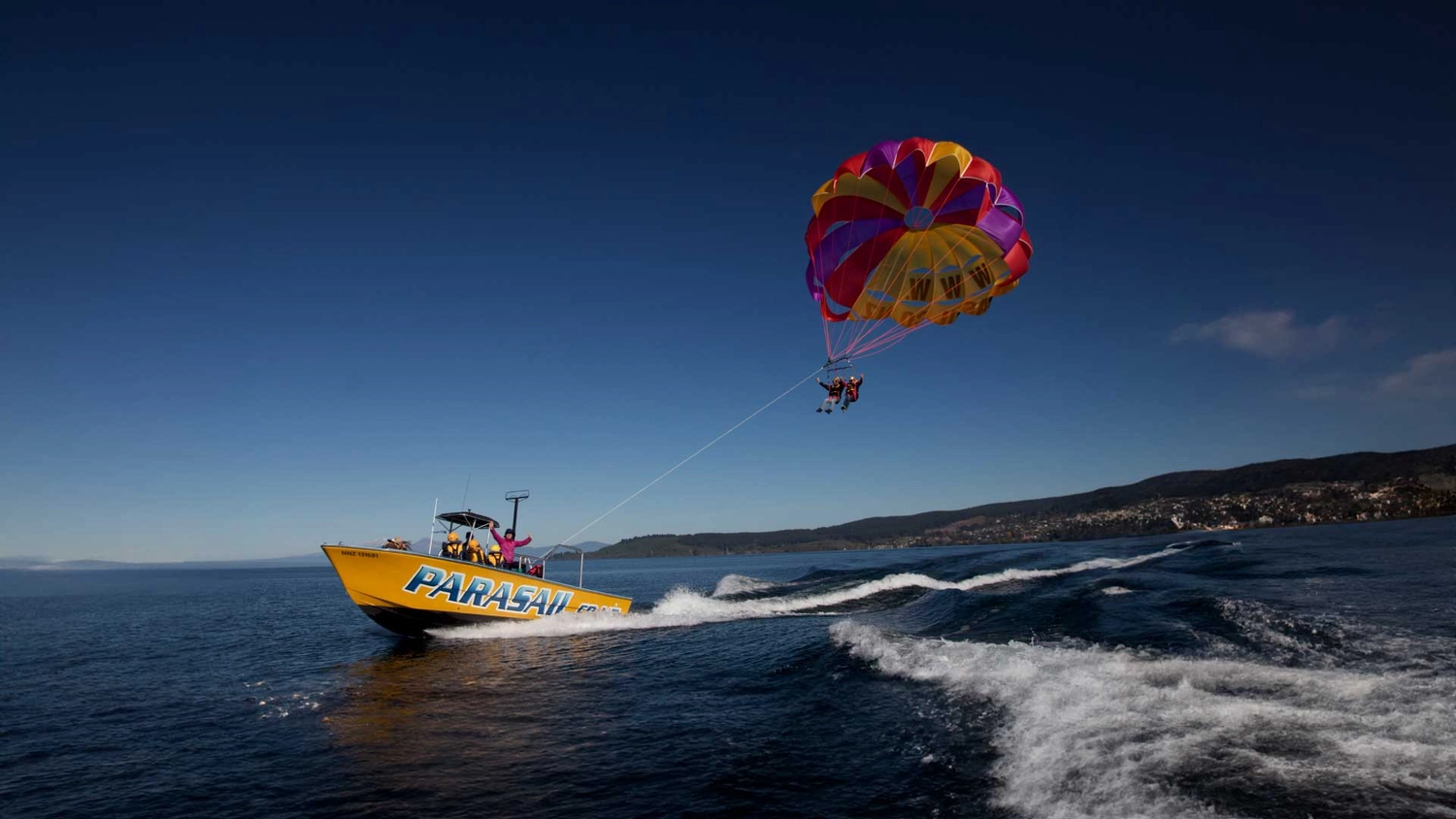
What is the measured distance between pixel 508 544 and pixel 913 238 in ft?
51.7

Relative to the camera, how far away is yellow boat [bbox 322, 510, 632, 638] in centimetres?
1520

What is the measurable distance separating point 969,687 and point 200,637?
82.9ft

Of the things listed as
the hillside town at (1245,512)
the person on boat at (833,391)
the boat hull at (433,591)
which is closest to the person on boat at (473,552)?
the boat hull at (433,591)

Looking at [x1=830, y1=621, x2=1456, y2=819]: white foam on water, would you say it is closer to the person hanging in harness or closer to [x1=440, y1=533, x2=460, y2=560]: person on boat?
the person hanging in harness

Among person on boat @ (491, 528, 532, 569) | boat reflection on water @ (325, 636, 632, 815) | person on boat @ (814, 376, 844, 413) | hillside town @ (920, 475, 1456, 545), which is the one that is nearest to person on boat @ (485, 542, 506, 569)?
person on boat @ (491, 528, 532, 569)

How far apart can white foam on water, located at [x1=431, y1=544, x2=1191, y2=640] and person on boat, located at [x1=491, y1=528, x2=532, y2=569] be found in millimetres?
1881

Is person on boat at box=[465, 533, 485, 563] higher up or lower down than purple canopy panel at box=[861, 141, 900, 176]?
lower down

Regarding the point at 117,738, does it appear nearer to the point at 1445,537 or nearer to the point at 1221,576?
the point at 1221,576

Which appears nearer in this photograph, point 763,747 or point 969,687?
point 763,747

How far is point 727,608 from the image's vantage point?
75.4 feet

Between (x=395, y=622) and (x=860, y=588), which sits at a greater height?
(x=395, y=622)

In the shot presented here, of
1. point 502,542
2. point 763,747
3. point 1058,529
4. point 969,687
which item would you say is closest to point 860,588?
point 502,542

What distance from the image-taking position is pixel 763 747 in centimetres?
764

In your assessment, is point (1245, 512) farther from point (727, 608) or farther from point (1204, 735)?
point (1204, 735)
